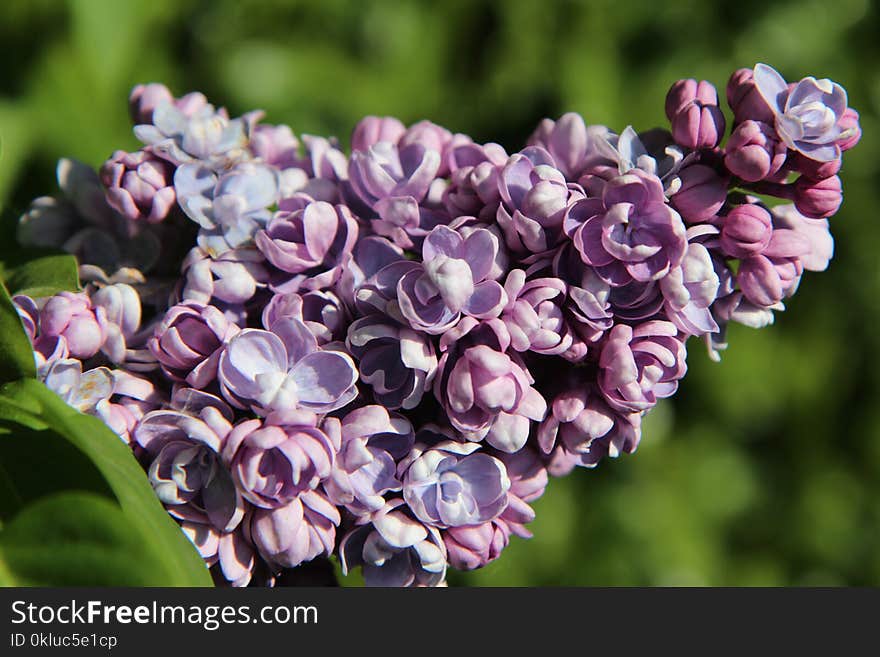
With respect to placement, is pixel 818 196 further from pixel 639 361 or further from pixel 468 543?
pixel 468 543

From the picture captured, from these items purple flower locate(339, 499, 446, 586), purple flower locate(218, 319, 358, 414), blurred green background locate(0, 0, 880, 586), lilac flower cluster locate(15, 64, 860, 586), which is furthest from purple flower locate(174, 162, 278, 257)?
blurred green background locate(0, 0, 880, 586)

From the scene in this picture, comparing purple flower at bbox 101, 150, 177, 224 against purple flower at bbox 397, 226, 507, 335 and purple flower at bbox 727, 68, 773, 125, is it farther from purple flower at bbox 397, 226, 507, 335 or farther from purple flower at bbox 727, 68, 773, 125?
purple flower at bbox 727, 68, 773, 125

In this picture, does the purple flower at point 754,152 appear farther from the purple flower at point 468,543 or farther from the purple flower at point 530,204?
the purple flower at point 468,543

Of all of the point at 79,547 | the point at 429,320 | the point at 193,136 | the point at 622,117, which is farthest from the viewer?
the point at 622,117

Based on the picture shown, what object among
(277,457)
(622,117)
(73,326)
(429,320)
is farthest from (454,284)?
(622,117)

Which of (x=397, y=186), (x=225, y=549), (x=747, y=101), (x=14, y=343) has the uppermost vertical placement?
(x=747, y=101)

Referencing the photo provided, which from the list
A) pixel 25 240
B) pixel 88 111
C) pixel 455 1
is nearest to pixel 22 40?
pixel 88 111

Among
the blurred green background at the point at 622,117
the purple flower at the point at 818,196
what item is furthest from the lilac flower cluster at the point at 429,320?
the blurred green background at the point at 622,117
